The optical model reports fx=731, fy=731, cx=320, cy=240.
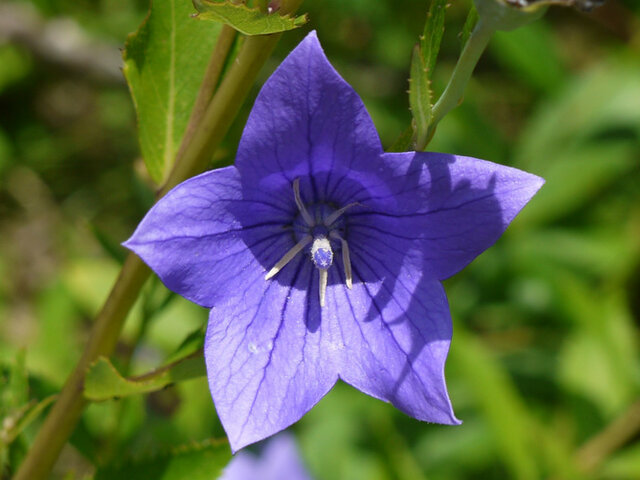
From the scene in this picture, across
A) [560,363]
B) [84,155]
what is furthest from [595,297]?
[84,155]

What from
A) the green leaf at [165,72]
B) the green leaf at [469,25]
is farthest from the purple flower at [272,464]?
the green leaf at [469,25]

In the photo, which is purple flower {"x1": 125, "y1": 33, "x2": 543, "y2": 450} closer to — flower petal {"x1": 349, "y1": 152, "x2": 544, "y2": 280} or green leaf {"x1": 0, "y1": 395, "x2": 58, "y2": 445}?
flower petal {"x1": 349, "y1": 152, "x2": 544, "y2": 280}

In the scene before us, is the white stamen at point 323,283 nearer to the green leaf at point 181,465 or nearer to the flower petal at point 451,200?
the flower petal at point 451,200

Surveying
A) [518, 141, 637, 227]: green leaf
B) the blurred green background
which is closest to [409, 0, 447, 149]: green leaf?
the blurred green background

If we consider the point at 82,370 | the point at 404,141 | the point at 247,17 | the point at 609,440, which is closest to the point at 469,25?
the point at 404,141

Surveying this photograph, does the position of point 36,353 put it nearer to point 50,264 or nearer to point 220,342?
point 50,264
